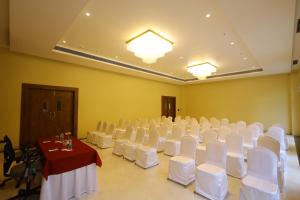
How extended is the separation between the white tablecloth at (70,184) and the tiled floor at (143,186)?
17 cm

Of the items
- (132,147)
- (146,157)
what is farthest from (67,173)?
(132,147)

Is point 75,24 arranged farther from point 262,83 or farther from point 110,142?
point 262,83

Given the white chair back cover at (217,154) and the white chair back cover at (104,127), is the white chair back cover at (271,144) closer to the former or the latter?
the white chair back cover at (217,154)

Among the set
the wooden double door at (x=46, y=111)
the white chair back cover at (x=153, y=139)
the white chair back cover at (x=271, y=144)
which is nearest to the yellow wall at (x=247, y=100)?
the white chair back cover at (x=271, y=144)

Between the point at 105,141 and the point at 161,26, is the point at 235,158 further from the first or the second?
the point at 105,141

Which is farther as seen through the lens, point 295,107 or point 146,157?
point 295,107

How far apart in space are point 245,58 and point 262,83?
4.01 meters

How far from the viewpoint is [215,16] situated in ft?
11.8

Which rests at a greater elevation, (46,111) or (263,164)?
(46,111)

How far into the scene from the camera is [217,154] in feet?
10.0

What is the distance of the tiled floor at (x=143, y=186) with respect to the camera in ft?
9.47

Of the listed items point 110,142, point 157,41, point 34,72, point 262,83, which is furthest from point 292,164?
point 34,72

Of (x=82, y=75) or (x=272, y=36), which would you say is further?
(x=82, y=75)

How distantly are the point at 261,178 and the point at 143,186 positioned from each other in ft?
6.97
